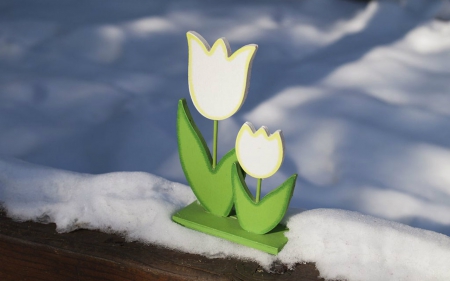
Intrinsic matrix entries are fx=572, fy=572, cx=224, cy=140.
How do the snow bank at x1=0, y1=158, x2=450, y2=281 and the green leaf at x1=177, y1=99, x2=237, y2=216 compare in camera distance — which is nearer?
the snow bank at x1=0, y1=158, x2=450, y2=281

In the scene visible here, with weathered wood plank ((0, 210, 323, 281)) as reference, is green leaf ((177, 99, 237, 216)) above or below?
above

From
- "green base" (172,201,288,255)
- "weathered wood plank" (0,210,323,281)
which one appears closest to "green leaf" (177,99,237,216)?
"green base" (172,201,288,255)

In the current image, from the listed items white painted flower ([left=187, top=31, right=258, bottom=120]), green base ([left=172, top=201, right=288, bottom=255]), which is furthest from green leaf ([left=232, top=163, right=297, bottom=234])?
white painted flower ([left=187, top=31, right=258, bottom=120])

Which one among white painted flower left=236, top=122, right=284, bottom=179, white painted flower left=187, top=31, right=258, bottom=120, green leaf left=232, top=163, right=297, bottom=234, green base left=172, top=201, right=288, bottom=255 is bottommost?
green base left=172, top=201, right=288, bottom=255

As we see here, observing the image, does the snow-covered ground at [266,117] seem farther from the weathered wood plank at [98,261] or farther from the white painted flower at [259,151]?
the white painted flower at [259,151]

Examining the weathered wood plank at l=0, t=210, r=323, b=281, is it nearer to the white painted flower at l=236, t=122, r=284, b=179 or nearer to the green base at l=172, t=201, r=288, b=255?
the green base at l=172, t=201, r=288, b=255

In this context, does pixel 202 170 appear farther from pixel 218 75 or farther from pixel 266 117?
pixel 266 117

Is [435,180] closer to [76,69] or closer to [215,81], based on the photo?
[215,81]

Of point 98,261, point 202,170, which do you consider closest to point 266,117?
point 202,170
